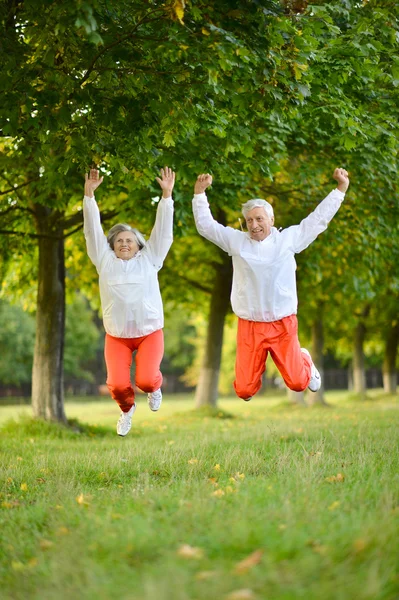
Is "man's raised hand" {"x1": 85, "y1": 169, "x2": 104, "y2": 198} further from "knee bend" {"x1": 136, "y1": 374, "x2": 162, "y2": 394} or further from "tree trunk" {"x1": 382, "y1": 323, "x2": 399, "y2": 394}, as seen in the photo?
"tree trunk" {"x1": 382, "y1": 323, "x2": 399, "y2": 394}

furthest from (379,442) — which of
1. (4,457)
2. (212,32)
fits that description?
(212,32)

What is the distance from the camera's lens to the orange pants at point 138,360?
752 cm

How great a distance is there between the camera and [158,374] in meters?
7.65

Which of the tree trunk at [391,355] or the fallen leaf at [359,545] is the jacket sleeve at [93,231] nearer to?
the fallen leaf at [359,545]

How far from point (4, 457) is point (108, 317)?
2523mm

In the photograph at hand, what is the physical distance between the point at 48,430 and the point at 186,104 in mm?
7079

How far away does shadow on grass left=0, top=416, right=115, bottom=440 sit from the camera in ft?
38.8

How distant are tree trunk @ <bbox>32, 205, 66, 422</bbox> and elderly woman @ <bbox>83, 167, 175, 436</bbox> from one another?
5533mm

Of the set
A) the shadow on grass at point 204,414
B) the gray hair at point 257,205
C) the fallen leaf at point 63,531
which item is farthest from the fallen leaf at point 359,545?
the shadow on grass at point 204,414

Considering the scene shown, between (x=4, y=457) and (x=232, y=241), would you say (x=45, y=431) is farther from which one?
(x=232, y=241)

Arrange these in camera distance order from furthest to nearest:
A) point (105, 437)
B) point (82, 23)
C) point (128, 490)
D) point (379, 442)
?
point (105, 437), point (379, 442), point (128, 490), point (82, 23)

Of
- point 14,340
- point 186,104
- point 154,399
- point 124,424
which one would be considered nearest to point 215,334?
point 124,424

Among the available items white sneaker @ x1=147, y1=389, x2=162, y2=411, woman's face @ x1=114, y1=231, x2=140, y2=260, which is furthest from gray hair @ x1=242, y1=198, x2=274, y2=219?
white sneaker @ x1=147, y1=389, x2=162, y2=411

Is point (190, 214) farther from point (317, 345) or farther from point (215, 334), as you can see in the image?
point (317, 345)
